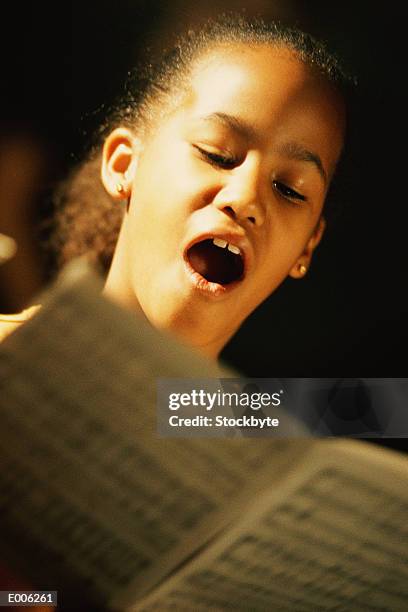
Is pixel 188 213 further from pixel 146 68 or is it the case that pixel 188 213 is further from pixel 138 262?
pixel 146 68

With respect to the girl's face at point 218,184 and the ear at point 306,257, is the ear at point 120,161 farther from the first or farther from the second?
the ear at point 306,257

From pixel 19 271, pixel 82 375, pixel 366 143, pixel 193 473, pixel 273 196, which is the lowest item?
pixel 193 473

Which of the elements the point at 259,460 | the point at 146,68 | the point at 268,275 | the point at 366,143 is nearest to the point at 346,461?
the point at 259,460

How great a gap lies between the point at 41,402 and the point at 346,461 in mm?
395

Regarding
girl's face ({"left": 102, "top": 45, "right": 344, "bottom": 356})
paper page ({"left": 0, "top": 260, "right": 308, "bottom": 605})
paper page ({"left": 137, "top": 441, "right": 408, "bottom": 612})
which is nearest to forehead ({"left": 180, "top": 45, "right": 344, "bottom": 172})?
girl's face ({"left": 102, "top": 45, "right": 344, "bottom": 356})

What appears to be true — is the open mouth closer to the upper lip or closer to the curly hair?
the upper lip

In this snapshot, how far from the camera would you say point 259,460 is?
84cm

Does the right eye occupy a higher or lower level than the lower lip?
higher

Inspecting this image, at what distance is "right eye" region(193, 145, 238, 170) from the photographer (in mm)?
921

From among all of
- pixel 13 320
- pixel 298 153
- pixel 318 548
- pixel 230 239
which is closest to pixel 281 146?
pixel 298 153

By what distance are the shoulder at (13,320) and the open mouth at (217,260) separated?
0.76 feet

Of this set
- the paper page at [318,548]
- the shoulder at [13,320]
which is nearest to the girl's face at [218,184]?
the shoulder at [13,320]

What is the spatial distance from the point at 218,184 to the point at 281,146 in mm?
108

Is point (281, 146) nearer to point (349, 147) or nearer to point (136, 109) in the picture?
point (349, 147)
